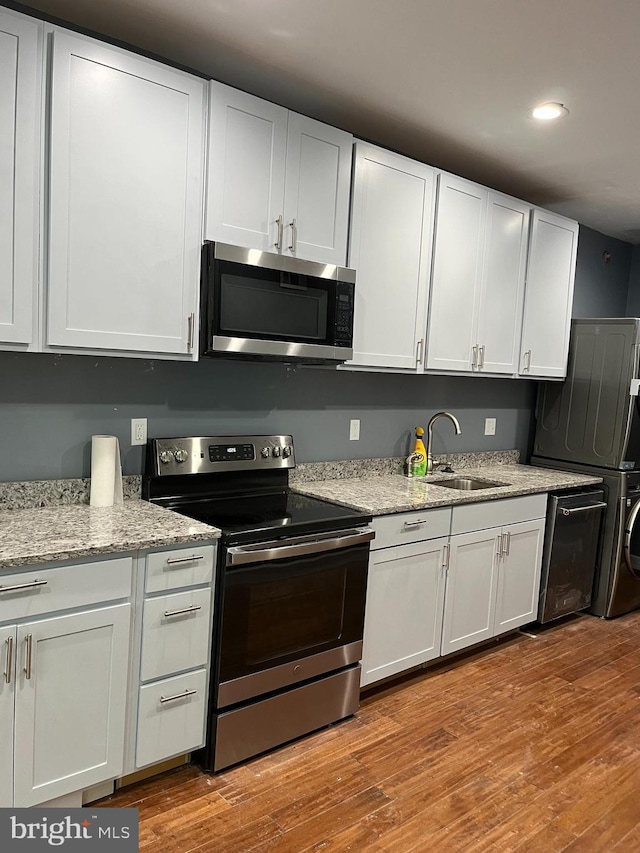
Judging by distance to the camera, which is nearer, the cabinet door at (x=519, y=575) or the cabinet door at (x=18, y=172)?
Result: the cabinet door at (x=18, y=172)

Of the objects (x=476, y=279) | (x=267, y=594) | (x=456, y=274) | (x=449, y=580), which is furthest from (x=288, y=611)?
(x=476, y=279)

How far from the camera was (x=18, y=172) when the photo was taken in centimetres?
198

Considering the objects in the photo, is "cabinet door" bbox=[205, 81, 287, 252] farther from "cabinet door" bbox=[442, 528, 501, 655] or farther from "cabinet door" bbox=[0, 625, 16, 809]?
"cabinet door" bbox=[442, 528, 501, 655]

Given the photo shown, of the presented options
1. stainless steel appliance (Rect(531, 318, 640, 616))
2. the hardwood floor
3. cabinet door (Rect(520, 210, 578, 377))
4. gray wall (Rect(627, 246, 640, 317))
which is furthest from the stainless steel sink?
gray wall (Rect(627, 246, 640, 317))

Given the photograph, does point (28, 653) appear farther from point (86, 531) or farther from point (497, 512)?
point (497, 512)

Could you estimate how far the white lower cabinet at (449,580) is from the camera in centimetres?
281

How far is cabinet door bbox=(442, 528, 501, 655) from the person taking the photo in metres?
3.14

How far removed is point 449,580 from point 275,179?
75.8 inches

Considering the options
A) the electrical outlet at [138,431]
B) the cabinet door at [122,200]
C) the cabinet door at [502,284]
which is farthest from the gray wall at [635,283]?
the electrical outlet at [138,431]

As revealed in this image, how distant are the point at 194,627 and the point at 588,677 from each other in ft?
7.01

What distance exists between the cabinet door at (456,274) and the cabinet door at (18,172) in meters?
1.89

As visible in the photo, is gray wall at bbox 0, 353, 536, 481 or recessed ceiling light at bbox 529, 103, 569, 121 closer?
gray wall at bbox 0, 353, 536, 481

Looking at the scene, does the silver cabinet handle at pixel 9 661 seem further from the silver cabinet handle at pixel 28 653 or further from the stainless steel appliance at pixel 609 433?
the stainless steel appliance at pixel 609 433

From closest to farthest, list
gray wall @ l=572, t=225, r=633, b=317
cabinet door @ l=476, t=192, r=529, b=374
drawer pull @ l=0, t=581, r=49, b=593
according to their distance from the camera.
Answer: drawer pull @ l=0, t=581, r=49, b=593, cabinet door @ l=476, t=192, r=529, b=374, gray wall @ l=572, t=225, r=633, b=317
